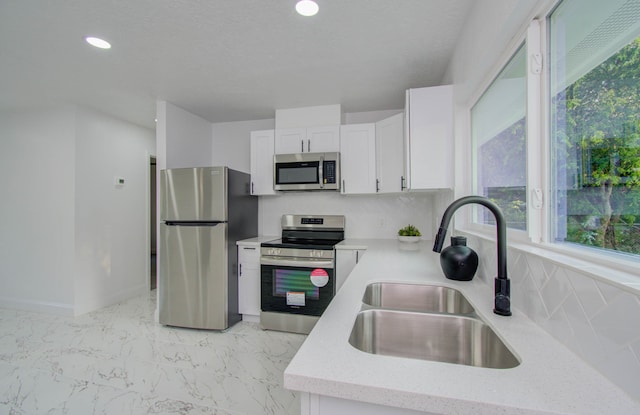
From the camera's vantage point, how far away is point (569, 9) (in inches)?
37.4

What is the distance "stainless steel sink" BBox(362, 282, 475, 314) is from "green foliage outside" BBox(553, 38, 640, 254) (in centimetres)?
57

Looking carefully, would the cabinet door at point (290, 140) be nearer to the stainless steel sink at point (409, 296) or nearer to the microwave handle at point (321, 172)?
the microwave handle at point (321, 172)

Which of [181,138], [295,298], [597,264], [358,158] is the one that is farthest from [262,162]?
[597,264]

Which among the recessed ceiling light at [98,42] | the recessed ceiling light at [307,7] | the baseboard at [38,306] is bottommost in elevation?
the baseboard at [38,306]

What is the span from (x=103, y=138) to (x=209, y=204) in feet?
6.26

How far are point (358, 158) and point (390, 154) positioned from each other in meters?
0.34

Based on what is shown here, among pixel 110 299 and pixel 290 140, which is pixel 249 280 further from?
pixel 110 299

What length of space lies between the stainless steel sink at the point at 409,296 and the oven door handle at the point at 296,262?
1.29 metres

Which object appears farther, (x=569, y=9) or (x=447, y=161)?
(x=447, y=161)

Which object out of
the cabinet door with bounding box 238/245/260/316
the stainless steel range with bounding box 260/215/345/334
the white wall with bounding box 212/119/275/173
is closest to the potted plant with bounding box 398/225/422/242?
the stainless steel range with bounding box 260/215/345/334

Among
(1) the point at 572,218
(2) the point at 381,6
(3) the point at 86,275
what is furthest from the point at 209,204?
(1) the point at 572,218

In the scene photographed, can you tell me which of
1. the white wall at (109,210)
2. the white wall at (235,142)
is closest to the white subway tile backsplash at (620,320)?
the white wall at (235,142)

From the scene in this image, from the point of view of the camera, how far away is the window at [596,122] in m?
0.68

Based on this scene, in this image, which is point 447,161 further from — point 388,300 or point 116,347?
point 116,347
